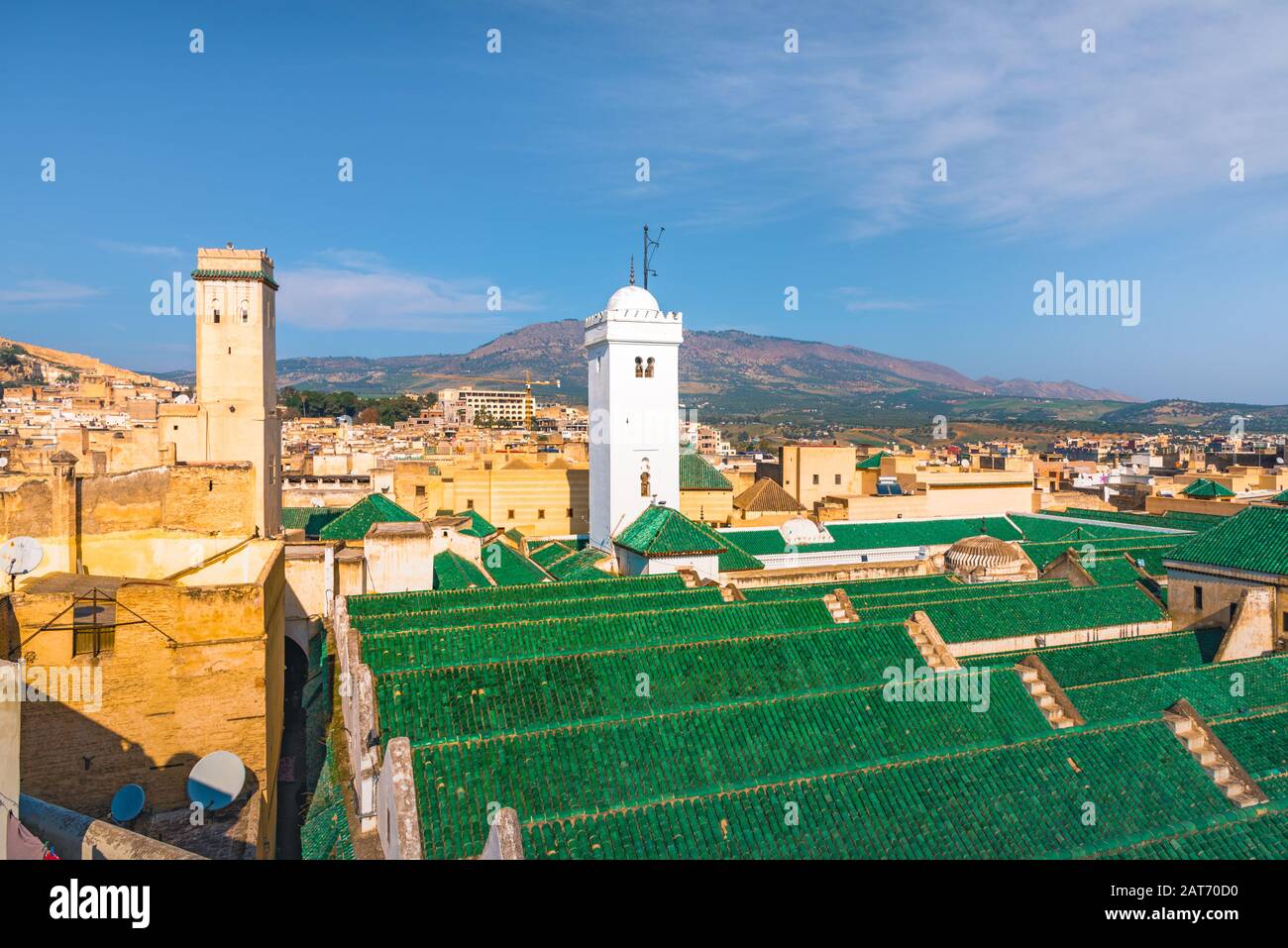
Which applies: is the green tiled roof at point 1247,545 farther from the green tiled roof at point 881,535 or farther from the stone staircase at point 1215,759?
the green tiled roof at point 881,535

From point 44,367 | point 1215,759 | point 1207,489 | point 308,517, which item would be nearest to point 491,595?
point 1215,759

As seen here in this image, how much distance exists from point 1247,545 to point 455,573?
66.8 ft

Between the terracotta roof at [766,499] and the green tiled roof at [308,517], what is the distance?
18118mm

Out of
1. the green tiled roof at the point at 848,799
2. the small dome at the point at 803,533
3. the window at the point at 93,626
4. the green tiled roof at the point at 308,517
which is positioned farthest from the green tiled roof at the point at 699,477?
the window at the point at 93,626

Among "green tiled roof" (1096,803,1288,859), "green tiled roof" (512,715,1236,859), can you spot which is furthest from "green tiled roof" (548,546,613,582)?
"green tiled roof" (1096,803,1288,859)

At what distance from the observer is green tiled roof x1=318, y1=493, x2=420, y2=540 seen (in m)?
26.6

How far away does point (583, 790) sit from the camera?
998cm

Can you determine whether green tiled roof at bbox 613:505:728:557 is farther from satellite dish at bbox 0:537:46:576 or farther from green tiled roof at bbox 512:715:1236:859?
satellite dish at bbox 0:537:46:576

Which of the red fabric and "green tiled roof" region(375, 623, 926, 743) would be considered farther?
"green tiled roof" region(375, 623, 926, 743)

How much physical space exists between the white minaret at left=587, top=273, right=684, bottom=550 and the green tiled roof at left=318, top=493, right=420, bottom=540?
6855 millimetres

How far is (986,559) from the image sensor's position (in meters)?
25.6
